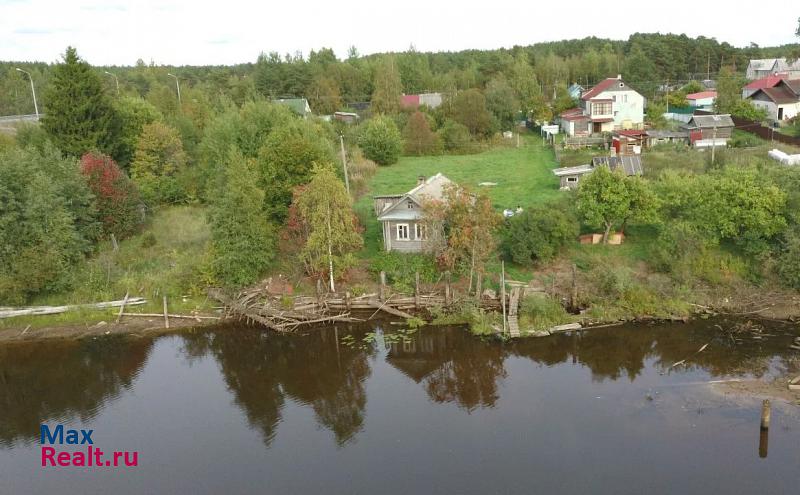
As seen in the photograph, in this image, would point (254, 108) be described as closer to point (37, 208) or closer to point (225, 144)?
point (225, 144)

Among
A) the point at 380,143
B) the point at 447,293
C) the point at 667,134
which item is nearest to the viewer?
the point at 447,293

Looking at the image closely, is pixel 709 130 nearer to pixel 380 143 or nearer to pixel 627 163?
A: pixel 627 163

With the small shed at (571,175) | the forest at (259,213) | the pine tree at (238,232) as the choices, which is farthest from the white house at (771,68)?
the pine tree at (238,232)

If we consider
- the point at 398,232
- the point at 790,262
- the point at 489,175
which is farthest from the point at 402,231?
the point at 489,175

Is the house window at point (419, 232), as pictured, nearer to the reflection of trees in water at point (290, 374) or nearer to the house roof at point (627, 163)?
the reflection of trees in water at point (290, 374)

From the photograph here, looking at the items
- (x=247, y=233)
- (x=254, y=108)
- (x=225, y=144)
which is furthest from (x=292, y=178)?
(x=254, y=108)

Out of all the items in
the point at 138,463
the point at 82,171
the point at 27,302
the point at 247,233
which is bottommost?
the point at 138,463

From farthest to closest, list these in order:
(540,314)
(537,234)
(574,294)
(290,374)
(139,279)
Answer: (139,279)
(537,234)
(574,294)
(540,314)
(290,374)
